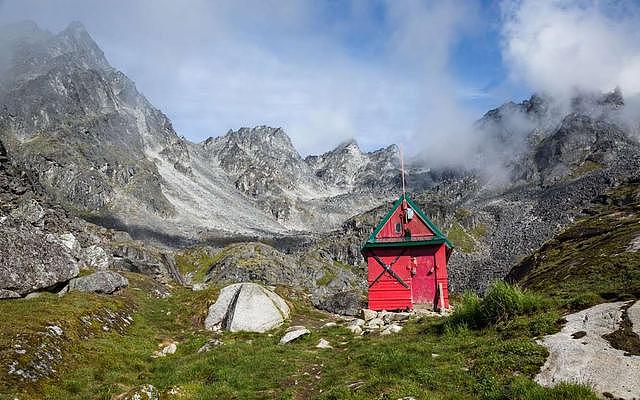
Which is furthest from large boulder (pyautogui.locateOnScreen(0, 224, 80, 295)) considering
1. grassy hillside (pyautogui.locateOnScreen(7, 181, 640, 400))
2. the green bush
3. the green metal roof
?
the green bush

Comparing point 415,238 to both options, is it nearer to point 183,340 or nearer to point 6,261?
point 183,340

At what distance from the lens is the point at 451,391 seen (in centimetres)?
1216

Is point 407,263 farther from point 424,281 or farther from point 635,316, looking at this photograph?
point 635,316

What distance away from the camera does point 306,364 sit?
18500 millimetres

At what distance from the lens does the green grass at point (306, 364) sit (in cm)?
1258

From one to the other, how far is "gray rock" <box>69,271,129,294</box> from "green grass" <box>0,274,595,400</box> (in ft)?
21.6

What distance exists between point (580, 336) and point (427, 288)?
77.0ft

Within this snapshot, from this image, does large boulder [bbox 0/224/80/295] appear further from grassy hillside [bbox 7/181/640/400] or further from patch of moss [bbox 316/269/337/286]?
patch of moss [bbox 316/269/337/286]

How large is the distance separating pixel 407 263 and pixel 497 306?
19.3m

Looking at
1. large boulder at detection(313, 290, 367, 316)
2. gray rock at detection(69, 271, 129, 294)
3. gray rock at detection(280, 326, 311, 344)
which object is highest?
gray rock at detection(69, 271, 129, 294)

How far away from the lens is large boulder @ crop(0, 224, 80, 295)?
2414cm

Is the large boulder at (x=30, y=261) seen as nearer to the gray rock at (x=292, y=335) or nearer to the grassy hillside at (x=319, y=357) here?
the grassy hillside at (x=319, y=357)

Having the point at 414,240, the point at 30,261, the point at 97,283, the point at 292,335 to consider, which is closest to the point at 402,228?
the point at 414,240

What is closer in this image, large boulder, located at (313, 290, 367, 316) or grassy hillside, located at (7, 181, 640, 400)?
grassy hillside, located at (7, 181, 640, 400)
